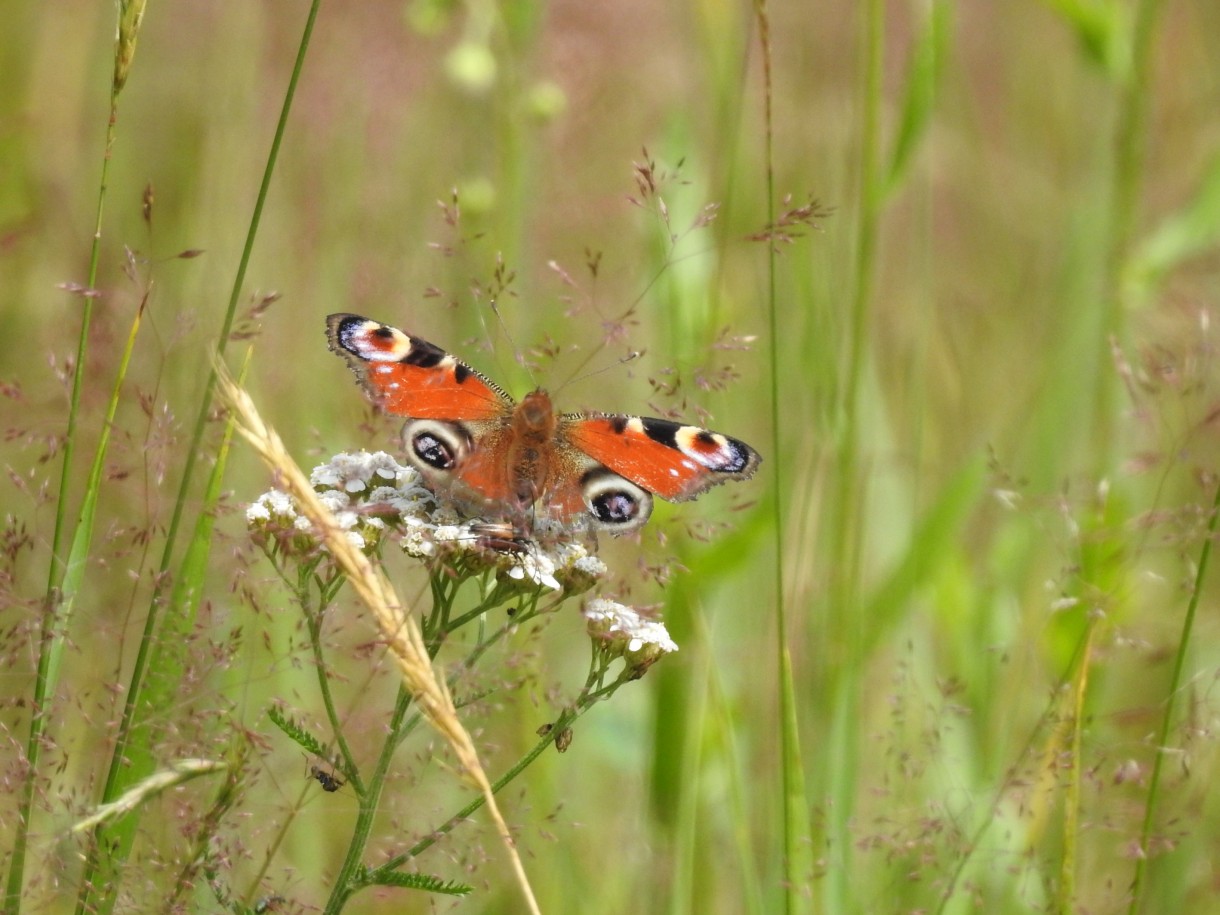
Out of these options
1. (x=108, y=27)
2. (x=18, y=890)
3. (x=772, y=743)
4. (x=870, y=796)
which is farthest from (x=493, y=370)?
Answer: (x=108, y=27)

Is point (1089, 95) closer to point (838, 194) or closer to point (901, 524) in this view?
point (838, 194)

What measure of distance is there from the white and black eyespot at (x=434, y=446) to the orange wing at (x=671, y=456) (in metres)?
0.38

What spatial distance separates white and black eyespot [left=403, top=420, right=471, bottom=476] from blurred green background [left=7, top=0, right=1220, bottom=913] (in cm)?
11

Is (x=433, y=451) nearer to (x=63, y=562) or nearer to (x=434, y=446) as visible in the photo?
(x=434, y=446)

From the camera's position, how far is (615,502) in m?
2.94

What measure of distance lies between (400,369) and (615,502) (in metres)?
0.61

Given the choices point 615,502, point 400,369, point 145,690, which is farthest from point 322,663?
point 400,369

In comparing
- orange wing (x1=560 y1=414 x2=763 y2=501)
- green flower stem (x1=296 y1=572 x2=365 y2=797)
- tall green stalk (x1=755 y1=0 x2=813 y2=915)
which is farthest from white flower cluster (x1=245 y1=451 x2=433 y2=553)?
tall green stalk (x1=755 y1=0 x2=813 y2=915)

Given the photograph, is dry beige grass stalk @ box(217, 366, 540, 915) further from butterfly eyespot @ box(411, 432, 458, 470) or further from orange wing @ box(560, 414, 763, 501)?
orange wing @ box(560, 414, 763, 501)

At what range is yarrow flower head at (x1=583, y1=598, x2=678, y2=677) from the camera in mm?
2477

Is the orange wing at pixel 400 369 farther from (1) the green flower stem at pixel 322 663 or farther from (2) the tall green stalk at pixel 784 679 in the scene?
(2) the tall green stalk at pixel 784 679

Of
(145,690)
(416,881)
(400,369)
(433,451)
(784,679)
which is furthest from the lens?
(400,369)

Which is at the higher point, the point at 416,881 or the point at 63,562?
the point at 63,562

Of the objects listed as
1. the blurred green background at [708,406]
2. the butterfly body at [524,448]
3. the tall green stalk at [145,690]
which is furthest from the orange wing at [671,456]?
the tall green stalk at [145,690]
